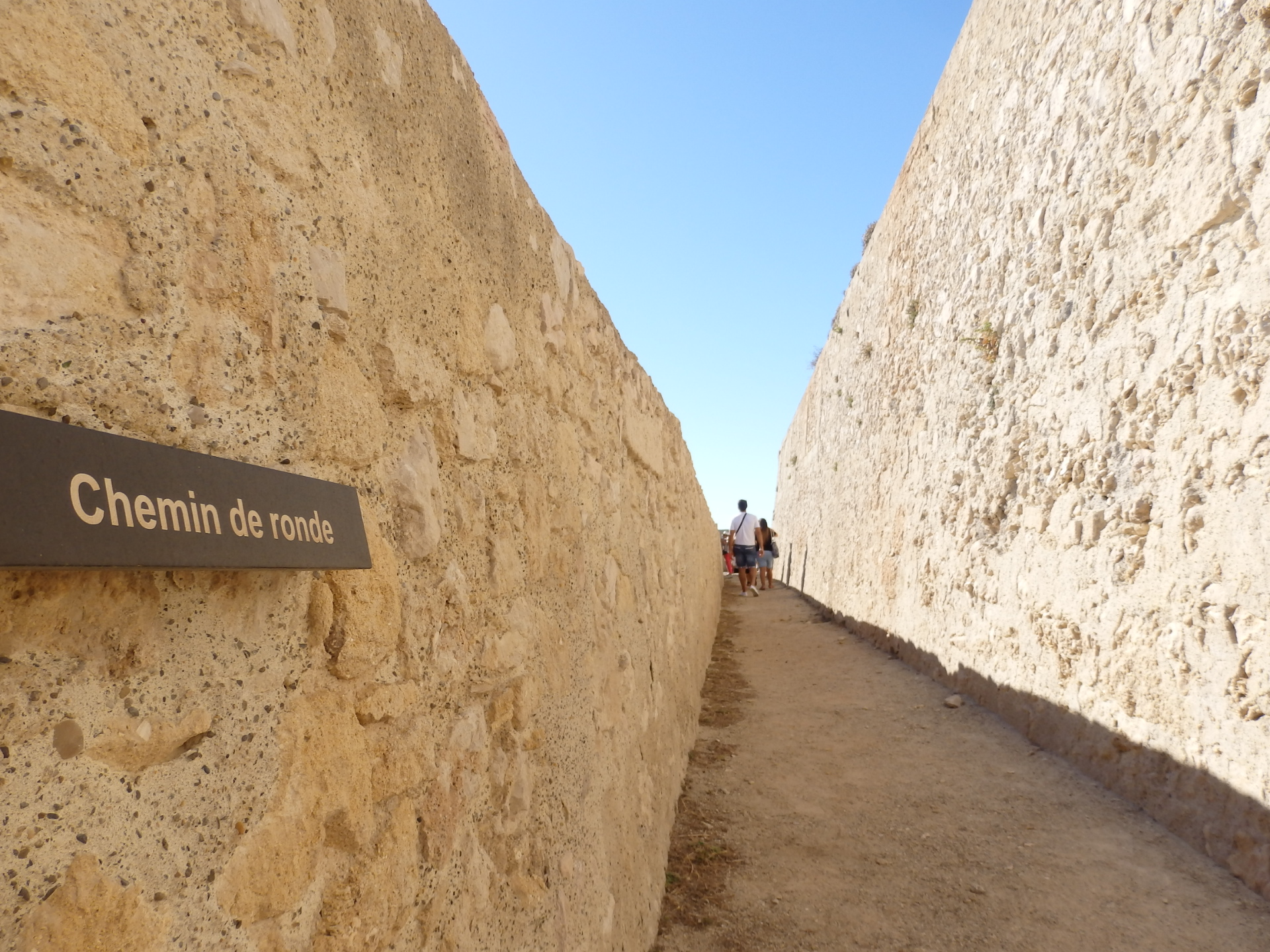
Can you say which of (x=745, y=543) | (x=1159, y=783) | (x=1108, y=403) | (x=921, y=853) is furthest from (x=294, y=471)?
(x=745, y=543)

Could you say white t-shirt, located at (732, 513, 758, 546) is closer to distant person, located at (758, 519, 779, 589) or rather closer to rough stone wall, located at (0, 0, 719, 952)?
distant person, located at (758, 519, 779, 589)

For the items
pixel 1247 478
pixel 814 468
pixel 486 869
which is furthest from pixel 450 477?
pixel 814 468

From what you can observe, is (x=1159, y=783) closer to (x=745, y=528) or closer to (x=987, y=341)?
(x=987, y=341)

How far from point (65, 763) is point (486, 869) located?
911 mm

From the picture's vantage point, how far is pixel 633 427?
325 centimetres

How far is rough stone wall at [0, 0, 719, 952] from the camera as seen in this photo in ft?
2.29

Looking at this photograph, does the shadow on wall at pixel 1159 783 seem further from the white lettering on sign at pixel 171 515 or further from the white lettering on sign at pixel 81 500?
the white lettering on sign at pixel 81 500

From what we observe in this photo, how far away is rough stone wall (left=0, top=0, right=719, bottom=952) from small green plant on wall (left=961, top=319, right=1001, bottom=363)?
4023mm

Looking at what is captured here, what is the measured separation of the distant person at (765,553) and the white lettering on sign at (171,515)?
12.2m

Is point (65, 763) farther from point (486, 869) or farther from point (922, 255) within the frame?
point (922, 255)

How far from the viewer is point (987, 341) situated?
511cm

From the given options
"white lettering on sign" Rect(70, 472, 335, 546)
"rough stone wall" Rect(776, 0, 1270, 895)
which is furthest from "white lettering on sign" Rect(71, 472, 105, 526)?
"rough stone wall" Rect(776, 0, 1270, 895)

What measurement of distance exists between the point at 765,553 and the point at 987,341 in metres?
8.88

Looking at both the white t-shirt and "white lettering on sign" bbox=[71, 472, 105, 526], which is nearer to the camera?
"white lettering on sign" bbox=[71, 472, 105, 526]
